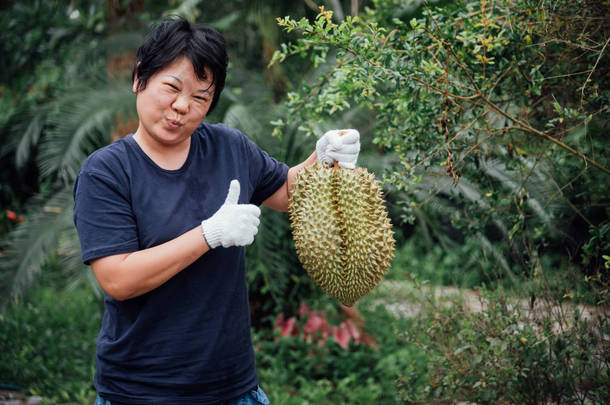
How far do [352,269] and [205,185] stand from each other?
0.58 meters

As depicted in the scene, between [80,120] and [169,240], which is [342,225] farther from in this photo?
[80,120]

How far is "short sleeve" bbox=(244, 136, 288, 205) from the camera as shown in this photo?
204 cm

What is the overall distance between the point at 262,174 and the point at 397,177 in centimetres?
55

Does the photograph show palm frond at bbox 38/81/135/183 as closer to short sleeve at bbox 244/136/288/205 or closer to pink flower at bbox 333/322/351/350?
pink flower at bbox 333/322/351/350

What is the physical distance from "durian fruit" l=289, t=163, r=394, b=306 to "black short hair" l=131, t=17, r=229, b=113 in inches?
21.1

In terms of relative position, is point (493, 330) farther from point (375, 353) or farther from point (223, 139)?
point (375, 353)

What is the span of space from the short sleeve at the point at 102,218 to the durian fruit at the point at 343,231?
22.5 inches

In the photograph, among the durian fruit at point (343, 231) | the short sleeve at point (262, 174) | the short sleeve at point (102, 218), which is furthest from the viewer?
the short sleeve at point (262, 174)

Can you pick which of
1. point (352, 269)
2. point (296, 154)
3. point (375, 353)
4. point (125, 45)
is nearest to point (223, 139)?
point (352, 269)

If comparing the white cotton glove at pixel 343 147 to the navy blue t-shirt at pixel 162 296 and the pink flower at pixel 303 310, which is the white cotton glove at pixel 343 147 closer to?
the navy blue t-shirt at pixel 162 296

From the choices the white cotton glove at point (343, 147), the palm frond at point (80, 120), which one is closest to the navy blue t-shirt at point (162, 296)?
the white cotton glove at point (343, 147)

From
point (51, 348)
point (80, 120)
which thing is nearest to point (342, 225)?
point (80, 120)

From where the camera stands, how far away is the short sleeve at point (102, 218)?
1605mm

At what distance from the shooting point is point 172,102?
1.74m
